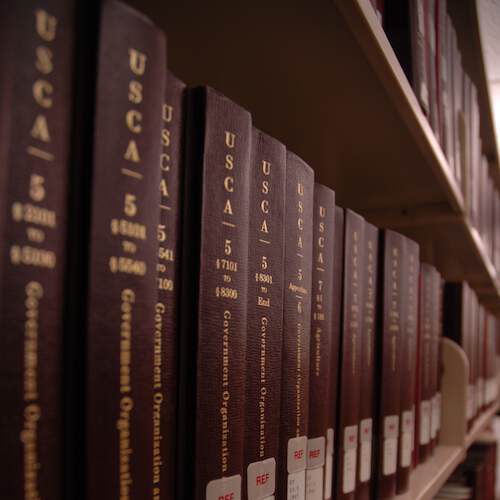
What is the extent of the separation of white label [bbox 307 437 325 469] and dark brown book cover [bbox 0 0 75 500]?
1.00ft

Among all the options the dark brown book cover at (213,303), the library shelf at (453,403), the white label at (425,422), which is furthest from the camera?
the library shelf at (453,403)

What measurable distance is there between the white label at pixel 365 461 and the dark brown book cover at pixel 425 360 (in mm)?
240

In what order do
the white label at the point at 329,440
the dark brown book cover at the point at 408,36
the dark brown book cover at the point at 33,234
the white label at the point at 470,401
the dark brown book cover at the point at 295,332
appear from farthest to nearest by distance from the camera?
1. the white label at the point at 470,401
2. the dark brown book cover at the point at 408,36
3. the white label at the point at 329,440
4. the dark brown book cover at the point at 295,332
5. the dark brown book cover at the point at 33,234

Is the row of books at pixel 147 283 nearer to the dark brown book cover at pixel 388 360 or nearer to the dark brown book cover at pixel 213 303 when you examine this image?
the dark brown book cover at pixel 213 303

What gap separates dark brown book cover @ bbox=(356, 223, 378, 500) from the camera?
695 millimetres

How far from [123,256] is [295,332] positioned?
236 millimetres

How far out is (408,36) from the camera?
0.73 meters

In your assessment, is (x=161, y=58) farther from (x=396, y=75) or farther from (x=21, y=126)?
(x=396, y=75)

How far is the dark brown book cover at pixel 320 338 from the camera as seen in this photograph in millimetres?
553

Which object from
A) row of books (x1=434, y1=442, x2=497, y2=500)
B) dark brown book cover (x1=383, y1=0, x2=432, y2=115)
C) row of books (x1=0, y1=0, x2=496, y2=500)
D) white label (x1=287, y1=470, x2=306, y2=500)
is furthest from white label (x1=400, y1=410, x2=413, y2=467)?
row of books (x1=434, y1=442, x2=497, y2=500)

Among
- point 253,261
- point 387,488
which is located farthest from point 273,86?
point 387,488

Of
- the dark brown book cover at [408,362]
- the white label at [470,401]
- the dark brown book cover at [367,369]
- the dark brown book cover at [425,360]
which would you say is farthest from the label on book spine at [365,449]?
the white label at [470,401]

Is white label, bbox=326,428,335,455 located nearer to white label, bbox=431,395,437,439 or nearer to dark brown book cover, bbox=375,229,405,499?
dark brown book cover, bbox=375,229,405,499

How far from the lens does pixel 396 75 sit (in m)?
0.58
